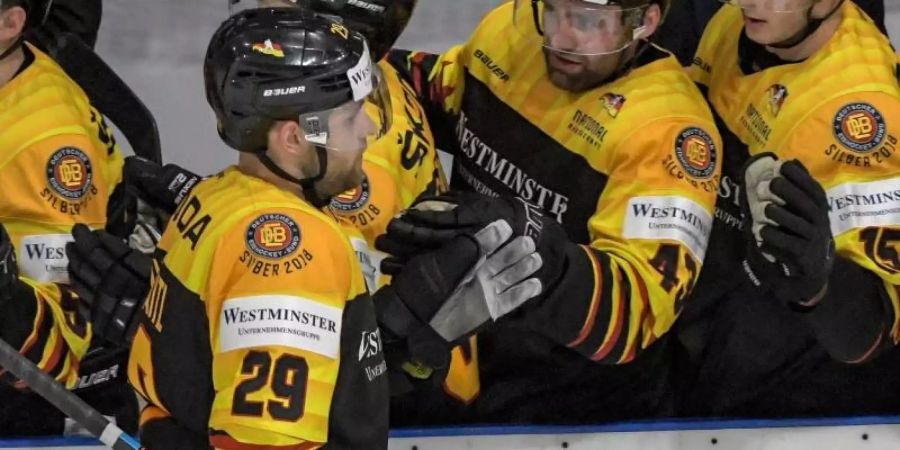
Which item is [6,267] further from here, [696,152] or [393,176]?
[696,152]

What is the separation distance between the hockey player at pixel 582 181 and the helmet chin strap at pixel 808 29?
170 millimetres

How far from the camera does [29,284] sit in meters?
2.78

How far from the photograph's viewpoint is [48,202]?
282 cm

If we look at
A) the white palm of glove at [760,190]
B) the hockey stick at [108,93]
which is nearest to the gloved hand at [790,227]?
the white palm of glove at [760,190]

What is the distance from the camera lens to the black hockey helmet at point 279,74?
2281 millimetres

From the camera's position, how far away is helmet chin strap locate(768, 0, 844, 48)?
109 inches

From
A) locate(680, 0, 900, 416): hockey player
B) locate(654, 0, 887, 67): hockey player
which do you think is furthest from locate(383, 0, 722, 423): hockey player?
locate(654, 0, 887, 67): hockey player

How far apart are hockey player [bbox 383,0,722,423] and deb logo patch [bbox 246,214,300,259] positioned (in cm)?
33

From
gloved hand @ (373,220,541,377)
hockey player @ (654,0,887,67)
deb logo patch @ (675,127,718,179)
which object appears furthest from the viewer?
hockey player @ (654,0,887,67)

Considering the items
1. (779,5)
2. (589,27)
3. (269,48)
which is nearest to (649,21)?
(589,27)

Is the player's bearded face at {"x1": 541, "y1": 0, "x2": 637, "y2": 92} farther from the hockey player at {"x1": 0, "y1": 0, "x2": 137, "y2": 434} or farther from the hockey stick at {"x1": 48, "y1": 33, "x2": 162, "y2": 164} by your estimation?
the hockey stick at {"x1": 48, "y1": 33, "x2": 162, "y2": 164}

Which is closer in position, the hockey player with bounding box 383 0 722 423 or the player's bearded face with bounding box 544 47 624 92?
the hockey player with bounding box 383 0 722 423

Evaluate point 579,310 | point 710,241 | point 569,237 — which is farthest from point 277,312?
point 710,241

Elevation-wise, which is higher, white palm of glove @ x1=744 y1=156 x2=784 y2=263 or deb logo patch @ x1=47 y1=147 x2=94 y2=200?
white palm of glove @ x1=744 y1=156 x2=784 y2=263
